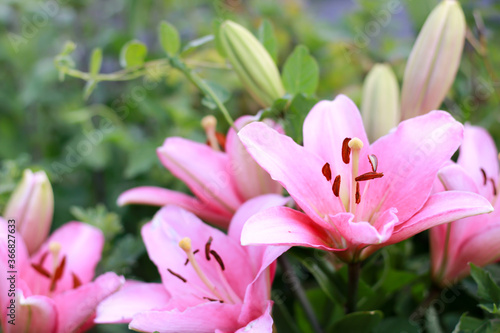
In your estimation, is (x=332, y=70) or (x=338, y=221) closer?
(x=338, y=221)

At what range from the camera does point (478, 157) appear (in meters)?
0.43

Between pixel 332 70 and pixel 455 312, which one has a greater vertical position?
pixel 332 70

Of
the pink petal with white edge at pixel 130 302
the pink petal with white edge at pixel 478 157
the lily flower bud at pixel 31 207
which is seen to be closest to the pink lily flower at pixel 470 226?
the pink petal with white edge at pixel 478 157

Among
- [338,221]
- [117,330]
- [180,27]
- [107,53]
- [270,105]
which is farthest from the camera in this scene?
[180,27]

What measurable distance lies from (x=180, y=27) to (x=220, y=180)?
59cm

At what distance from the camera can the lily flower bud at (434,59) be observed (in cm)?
43

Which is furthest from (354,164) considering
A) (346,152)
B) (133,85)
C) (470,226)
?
(133,85)

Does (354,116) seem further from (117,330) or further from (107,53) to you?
(107,53)

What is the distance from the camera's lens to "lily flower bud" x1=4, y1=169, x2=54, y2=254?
0.46 metres

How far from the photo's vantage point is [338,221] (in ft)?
1.09

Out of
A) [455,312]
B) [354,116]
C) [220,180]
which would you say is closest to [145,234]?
[220,180]

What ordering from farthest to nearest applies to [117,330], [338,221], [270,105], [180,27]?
1. [180,27]
2. [117,330]
3. [270,105]
4. [338,221]

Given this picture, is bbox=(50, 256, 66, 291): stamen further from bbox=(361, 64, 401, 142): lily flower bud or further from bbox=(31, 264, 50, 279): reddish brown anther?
bbox=(361, 64, 401, 142): lily flower bud

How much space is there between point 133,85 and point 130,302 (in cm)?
51
